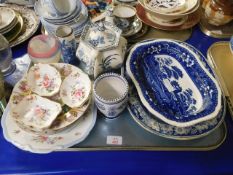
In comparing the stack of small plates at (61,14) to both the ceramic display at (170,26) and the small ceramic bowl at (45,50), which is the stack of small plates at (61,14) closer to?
the small ceramic bowl at (45,50)

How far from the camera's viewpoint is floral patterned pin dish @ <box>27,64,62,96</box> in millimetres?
614

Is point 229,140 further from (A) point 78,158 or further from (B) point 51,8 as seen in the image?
(B) point 51,8

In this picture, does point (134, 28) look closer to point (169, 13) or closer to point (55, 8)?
point (169, 13)

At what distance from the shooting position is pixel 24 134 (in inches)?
22.4

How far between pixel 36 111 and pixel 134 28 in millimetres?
355

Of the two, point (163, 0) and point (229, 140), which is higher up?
point (163, 0)

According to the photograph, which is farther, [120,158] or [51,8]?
[51,8]

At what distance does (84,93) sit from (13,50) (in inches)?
10.9

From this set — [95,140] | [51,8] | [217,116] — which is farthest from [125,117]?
[51,8]

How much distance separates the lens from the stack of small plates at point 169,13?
734 millimetres

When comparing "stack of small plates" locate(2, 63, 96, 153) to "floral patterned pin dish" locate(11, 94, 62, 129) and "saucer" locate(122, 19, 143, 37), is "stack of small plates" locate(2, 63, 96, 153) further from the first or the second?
"saucer" locate(122, 19, 143, 37)

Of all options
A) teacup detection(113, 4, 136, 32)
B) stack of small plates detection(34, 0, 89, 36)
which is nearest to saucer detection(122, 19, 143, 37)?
teacup detection(113, 4, 136, 32)

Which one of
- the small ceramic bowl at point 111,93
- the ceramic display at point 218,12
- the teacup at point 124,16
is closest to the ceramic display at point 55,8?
the teacup at point 124,16

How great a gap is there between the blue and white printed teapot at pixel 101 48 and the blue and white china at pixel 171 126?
4.4 inches
